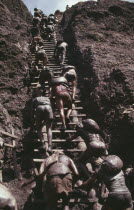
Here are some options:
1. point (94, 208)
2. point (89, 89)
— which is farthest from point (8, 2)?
point (94, 208)

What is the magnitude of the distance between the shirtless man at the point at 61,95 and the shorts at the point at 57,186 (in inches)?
95.1

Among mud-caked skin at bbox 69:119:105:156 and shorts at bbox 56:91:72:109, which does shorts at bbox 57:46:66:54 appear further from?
mud-caked skin at bbox 69:119:105:156

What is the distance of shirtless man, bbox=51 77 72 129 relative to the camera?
6.85 m

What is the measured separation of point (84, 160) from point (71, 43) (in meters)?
8.03

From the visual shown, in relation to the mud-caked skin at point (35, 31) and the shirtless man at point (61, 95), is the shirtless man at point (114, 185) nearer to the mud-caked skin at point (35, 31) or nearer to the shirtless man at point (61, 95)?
the shirtless man at point (61, 95)

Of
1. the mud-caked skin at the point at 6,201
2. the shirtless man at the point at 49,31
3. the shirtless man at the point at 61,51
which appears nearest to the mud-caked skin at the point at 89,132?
the mud-caked skin at the point at 6,201

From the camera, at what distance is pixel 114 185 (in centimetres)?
444

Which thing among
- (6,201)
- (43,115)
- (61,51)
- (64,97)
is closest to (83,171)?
(43,115)

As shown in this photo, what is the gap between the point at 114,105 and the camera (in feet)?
24.8

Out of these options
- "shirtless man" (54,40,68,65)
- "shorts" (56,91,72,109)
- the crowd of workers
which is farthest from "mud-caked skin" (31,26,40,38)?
"shorts" (56,91,72,109)

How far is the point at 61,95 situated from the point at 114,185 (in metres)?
3.00

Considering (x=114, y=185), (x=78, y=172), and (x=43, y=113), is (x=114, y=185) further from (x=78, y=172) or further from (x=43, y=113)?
(x=43, y=113)

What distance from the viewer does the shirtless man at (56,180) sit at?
14.0ft

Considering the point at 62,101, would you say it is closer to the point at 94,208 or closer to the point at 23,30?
the point at 94,208
